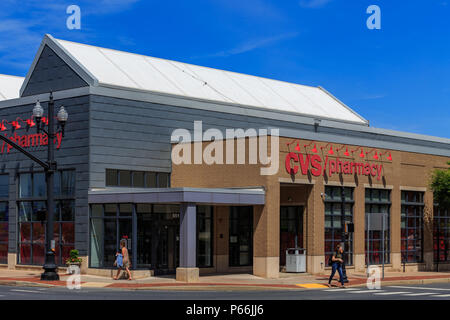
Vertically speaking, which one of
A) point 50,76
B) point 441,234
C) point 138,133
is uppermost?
point 50,76

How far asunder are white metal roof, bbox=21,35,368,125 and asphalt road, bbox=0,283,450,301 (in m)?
13.6

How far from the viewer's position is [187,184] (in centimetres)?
4078

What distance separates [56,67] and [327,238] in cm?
1721

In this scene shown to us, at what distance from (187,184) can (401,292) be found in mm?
14173

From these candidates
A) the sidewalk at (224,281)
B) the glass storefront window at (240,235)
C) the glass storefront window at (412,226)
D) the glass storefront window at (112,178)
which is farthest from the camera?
the glass storefront window at (412,226)

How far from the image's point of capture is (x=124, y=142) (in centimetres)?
3994

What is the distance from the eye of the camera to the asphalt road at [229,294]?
88.4 ft

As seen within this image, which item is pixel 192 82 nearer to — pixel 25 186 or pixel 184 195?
pixel 25 186

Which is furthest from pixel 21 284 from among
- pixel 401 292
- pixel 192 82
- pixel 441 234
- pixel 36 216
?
pixel 441 234

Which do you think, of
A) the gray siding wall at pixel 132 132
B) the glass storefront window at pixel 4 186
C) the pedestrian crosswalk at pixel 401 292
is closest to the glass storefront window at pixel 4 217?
the glass storefront window at pixel 4 186

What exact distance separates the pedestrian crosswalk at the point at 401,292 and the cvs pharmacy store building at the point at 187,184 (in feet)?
13.3

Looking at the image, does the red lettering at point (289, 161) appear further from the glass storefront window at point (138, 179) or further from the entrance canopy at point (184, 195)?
the glass storefront window at point (138, 179)

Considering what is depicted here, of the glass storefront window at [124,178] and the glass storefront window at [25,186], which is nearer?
the glass storefront window at [124,178]

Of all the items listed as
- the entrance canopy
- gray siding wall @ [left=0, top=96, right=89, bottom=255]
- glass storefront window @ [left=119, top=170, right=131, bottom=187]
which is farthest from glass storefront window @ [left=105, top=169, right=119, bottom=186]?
the entrance canopy
